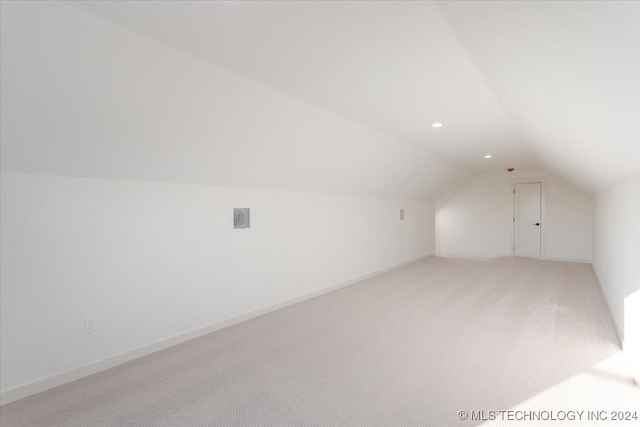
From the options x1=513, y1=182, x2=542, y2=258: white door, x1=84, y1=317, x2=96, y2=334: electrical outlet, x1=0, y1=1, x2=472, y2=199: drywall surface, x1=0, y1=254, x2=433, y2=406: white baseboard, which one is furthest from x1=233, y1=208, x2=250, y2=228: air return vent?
x1=513, y1=182, x2=542, y2=258: white door

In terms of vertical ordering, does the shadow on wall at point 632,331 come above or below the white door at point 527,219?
below

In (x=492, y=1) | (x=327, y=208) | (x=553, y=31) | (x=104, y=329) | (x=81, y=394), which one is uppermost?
(x=492, y=1)

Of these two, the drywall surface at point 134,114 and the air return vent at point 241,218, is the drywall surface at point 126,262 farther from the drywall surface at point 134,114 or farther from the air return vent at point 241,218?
the drywall surface at point 134,114

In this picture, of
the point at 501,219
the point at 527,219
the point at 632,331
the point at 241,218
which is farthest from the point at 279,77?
the point at 527,219

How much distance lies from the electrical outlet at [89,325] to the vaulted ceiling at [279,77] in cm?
116

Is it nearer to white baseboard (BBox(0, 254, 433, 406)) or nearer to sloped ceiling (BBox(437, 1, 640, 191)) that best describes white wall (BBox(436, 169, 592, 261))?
sloped ceiling (BBox(437, 1, 640, 191))

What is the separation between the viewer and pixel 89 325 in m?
2.53

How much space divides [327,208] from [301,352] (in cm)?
254

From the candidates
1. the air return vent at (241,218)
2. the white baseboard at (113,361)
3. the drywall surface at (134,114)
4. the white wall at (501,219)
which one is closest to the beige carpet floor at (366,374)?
the white baseboard at (113,361)

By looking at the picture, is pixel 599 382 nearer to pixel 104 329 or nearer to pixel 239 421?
pixel 239 421

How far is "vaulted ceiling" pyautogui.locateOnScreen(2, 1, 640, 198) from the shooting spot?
1.54 meters

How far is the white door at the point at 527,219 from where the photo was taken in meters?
8.12

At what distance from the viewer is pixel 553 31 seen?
1.36 m

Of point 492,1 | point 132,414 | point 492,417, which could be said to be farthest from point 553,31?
point 132,414
